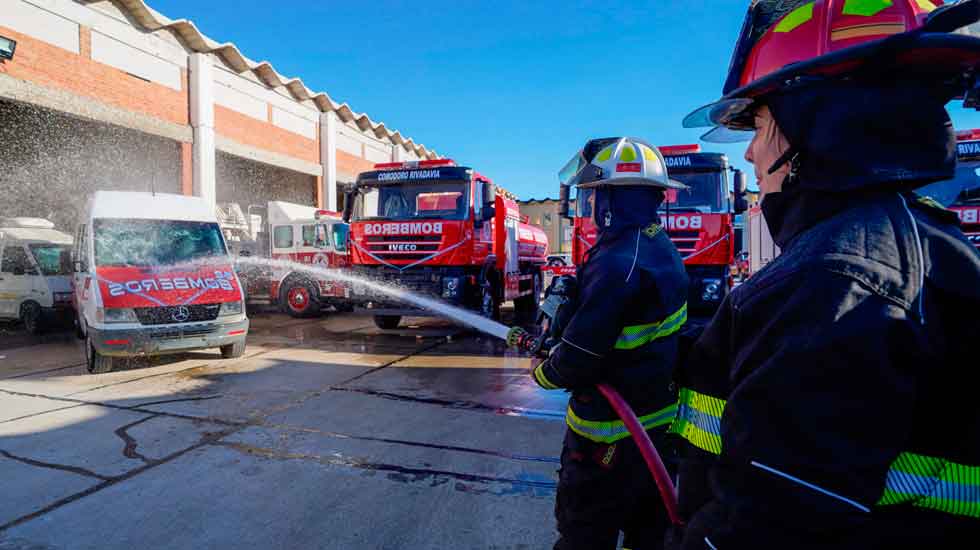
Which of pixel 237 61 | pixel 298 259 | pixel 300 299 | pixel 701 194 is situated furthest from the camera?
pixel 237 61

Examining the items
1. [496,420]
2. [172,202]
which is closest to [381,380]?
[496,420]

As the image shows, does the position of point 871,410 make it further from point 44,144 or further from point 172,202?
point 44,144

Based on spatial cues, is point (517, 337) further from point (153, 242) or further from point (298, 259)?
point (298, 259)

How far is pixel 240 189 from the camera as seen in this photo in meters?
23.1

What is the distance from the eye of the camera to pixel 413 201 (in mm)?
10102

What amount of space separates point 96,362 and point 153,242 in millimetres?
1747

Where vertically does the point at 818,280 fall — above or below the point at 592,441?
above

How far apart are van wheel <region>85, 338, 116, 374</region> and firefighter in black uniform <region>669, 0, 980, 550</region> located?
8182 mm

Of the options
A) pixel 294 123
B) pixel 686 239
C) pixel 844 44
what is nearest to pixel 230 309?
pixel 686 239

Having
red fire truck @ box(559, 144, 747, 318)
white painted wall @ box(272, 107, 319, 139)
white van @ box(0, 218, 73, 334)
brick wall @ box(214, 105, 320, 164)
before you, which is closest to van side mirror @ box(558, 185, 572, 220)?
red fire truck @ box(559, 144, 747, 318)

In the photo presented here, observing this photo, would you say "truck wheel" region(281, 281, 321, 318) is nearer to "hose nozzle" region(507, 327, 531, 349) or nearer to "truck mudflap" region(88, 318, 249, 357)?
"truck mudflap" region(88, 318, 249, 357)

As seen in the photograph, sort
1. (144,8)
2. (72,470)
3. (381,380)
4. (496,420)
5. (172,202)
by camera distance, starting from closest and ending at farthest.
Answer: (72,470)
(496,420)
(381,380)
(172,202)
(144,8)

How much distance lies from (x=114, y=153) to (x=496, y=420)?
17.4 m

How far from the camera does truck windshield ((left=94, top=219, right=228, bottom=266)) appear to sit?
7.33 metres
